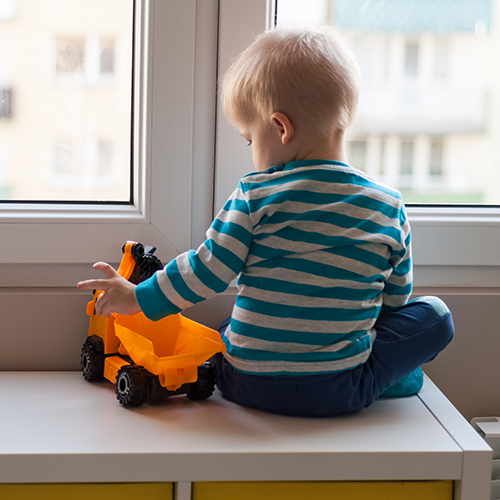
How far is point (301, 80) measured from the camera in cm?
78

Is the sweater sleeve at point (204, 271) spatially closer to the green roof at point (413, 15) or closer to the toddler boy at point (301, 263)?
the toddler boy at point (301, 263)

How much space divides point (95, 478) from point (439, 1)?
0.99 metres

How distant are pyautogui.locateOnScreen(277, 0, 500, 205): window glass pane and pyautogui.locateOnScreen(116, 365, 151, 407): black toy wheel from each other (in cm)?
57

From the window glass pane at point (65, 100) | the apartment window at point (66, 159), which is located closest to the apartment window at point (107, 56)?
the window glass pane at point (65, 100)

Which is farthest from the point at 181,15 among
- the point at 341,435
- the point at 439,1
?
the point at 341,435

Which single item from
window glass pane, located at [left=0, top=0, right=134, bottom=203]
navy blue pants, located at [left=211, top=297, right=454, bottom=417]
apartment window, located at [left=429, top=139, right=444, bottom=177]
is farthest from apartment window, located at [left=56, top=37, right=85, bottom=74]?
apartment window, located at [left=429, top=139, right=444, bottom=177]

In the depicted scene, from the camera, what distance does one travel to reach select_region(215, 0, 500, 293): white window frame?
1.01 meters

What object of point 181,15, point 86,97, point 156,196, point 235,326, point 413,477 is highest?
point 181,15

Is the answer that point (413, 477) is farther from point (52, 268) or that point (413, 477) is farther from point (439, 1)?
point (439, 1)

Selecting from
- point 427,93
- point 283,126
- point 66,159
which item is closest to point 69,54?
point 66,159

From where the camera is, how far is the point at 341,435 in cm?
73

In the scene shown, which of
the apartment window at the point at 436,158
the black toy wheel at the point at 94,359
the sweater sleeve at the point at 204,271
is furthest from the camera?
the apartment window at the point at 436,158

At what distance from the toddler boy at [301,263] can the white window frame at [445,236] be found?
185 millimetres

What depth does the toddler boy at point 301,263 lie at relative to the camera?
78 centimetres
